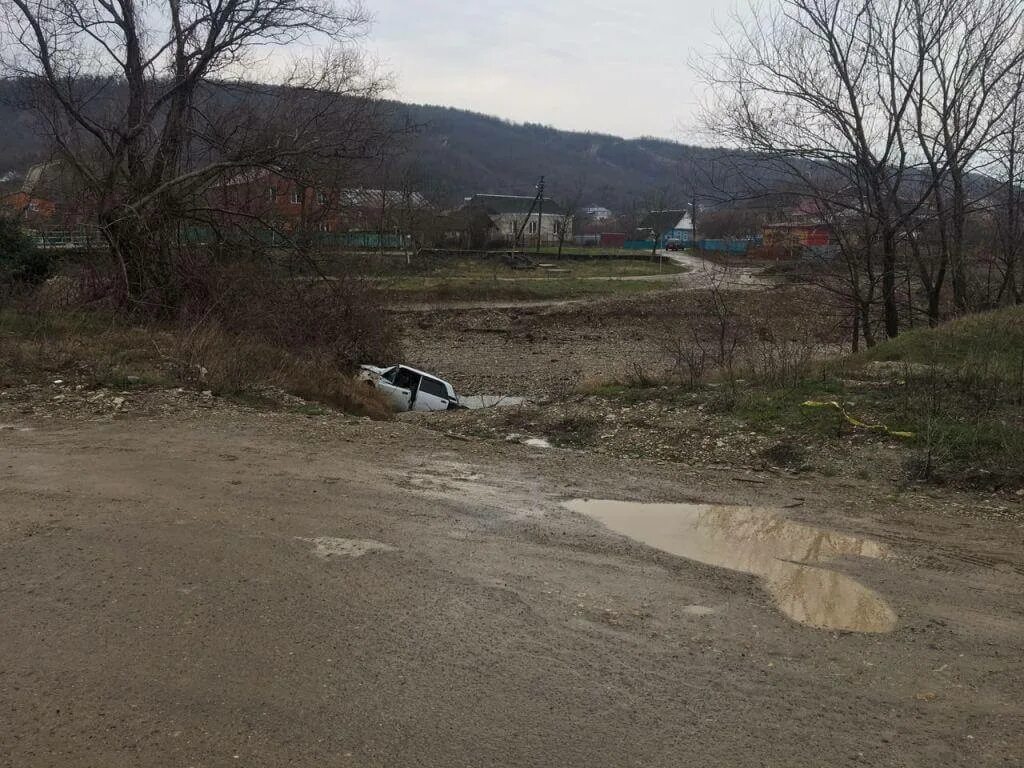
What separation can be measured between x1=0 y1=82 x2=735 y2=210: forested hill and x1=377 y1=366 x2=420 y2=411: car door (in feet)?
162

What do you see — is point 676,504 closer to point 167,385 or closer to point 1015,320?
point 167,385

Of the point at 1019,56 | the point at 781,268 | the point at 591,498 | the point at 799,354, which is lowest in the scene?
the point at 591,498

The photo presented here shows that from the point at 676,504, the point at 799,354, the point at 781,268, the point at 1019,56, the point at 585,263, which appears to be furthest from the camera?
the point at 585,263

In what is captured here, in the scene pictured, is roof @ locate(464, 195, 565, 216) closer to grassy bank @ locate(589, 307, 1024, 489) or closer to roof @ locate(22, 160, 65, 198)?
roof @ locate(22, 160, 65, 198)

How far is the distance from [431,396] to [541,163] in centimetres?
13855

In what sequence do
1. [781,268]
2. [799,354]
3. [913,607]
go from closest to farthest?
1. [913,607]
2. [799,354]
3. [781,268]


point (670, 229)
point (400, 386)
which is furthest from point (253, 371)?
point (670, 229)

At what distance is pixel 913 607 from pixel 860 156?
13.9 m

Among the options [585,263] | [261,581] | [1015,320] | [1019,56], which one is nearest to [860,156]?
[1019,56]

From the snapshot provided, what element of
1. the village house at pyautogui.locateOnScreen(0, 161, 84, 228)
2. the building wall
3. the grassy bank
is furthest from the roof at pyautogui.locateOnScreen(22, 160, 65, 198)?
the building wall

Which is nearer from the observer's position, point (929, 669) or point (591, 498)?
point (929, 669)

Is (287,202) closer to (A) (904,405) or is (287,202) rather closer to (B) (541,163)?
(A) (904,405)

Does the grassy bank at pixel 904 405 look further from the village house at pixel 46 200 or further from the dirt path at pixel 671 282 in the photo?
the village house at pixel 46 200

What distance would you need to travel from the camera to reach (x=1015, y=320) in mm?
12992
